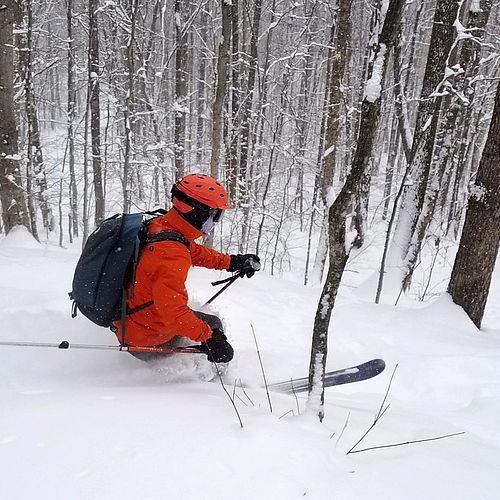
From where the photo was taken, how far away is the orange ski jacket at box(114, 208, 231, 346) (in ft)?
9.55

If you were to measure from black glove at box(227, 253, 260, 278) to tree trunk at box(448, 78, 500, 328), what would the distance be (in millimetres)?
2427

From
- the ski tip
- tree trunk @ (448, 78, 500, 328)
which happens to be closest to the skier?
the ski tip

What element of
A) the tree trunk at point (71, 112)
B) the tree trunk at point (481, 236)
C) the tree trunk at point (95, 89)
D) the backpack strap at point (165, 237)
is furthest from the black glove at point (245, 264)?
the tree trunk at point (71, 112)

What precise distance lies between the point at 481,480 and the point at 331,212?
148 cm

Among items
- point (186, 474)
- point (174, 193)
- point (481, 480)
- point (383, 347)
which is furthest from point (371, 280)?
point (186, 474)

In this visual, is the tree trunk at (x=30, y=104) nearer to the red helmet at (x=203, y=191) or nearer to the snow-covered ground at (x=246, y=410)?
the snow-covered ground at (x=246, y=410)

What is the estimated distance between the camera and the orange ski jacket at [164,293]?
9.55ft

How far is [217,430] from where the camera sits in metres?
2.19

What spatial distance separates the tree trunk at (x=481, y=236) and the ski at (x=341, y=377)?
1.79m

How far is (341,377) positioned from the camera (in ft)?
11.8

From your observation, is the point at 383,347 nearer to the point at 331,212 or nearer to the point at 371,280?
the point at 331,212

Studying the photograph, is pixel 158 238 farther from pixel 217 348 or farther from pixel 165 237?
pixel 217 348

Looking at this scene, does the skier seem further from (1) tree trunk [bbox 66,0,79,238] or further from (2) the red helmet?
(1) tree trunk [bbox 66,0,79,238]

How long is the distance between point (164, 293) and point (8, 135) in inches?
220
